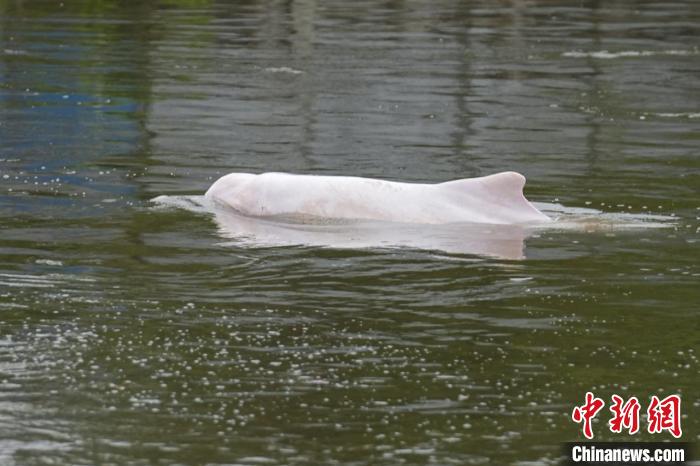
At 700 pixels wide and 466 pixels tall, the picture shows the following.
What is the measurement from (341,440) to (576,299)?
121 inches

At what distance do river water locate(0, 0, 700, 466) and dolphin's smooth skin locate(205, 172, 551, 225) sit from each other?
1.45 feet

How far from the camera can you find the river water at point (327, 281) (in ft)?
25.5

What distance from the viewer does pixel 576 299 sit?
33.8 ft

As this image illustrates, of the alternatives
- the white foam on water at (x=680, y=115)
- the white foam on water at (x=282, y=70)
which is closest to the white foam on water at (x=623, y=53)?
the white foam on water at (x=282, y=70)

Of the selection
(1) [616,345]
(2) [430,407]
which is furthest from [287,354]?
(1) [616,345]

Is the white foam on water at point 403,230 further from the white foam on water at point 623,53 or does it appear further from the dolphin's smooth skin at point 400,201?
the white foam on water at point 623,53

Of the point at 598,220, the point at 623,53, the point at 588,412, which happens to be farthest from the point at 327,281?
the point at 623,53

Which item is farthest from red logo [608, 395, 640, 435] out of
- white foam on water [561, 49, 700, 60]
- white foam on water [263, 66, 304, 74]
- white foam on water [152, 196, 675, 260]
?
white foam on water [561, 49, 700, 60]

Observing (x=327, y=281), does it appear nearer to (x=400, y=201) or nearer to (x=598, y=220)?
(x=400, y=201)

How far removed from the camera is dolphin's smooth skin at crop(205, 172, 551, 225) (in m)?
12.6

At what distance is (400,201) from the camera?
12727 mm

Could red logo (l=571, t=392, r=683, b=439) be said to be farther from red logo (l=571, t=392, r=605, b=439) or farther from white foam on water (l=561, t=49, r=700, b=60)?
white foam on water (l=561, t=49, r=700, b=60)

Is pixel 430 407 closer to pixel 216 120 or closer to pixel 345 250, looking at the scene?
pixel 345 250

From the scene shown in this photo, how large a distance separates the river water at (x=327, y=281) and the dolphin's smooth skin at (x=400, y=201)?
1.45 feet
